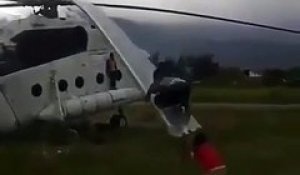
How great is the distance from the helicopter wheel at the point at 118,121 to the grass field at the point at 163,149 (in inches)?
1.4

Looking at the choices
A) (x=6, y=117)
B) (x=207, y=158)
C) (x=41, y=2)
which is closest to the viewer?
(x=207, y=158)

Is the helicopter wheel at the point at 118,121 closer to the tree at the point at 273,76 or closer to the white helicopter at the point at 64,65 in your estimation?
the white helicopter at the point at 64,65

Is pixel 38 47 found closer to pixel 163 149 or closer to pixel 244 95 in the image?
pixel 163 149

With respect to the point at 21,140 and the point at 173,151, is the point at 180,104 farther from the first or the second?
the point at 21,140

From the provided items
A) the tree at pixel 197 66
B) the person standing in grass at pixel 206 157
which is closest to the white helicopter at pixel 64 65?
the tree at pixel 197 66

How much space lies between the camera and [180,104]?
13.2 ft

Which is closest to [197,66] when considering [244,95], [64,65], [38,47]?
[244,95]

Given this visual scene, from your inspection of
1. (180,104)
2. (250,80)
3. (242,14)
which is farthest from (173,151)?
(242,14)

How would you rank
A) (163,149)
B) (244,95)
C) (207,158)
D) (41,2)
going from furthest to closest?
(41,2), (244,95), (163,149), (207,158)

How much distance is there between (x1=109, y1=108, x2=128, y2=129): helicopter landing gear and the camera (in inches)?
163

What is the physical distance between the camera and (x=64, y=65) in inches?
177

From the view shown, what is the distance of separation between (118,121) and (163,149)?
37 cm

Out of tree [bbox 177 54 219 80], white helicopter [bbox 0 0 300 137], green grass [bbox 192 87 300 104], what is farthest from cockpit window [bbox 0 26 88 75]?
green grass [bbox 192 87 300 104]

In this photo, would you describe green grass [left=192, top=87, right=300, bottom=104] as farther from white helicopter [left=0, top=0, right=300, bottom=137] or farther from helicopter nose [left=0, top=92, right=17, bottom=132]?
helicopter nose [left=0, top=92, right=17, bottom=132]
